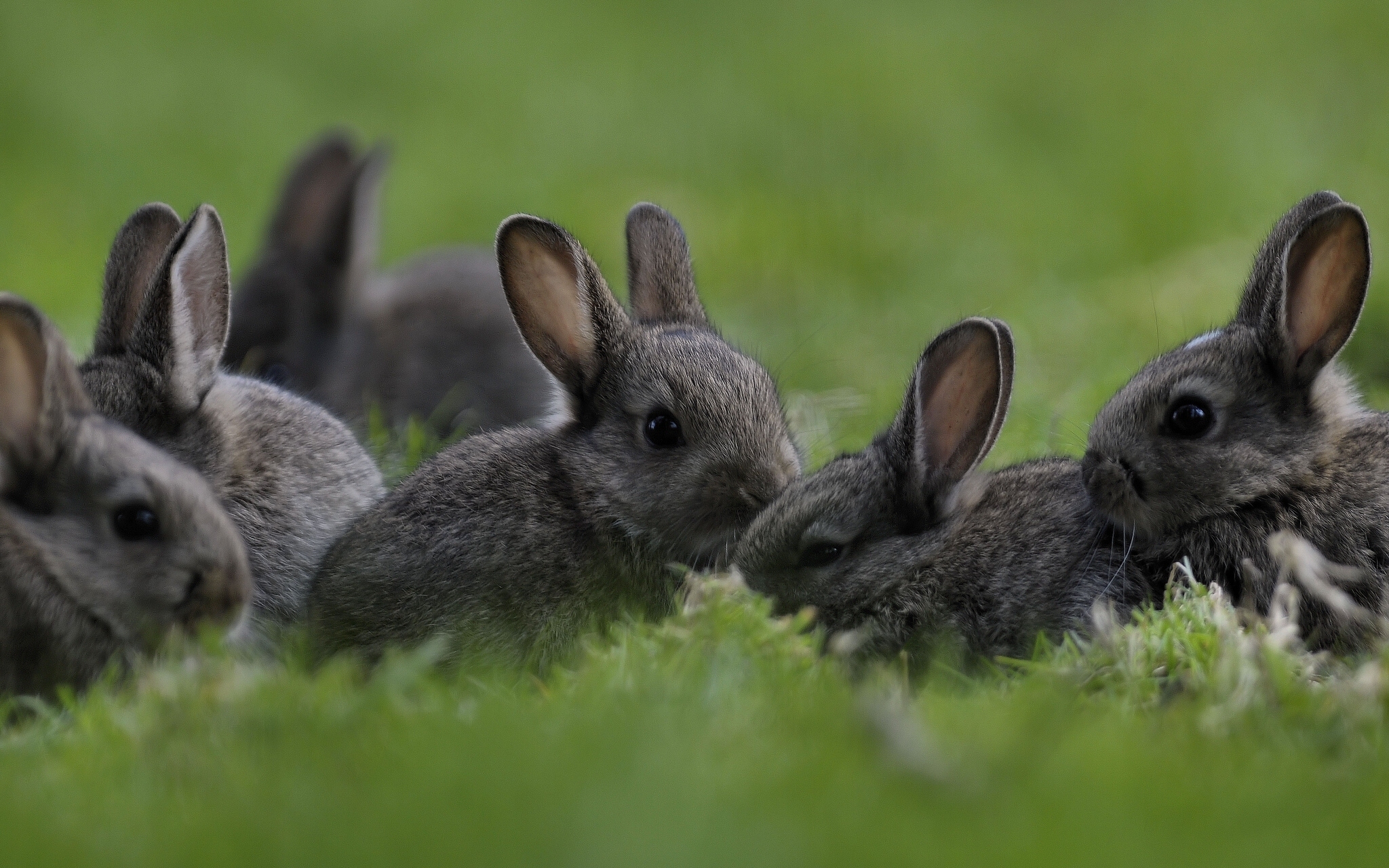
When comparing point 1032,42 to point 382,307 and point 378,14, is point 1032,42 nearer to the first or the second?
point 378,14

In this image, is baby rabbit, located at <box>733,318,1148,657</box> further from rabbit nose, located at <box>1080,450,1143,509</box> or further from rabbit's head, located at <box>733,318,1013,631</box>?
rabbit nose, located at <box>1080,450,1143,509</box>

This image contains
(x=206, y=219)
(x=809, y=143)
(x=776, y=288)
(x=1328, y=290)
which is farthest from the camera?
(x=809, y=143)

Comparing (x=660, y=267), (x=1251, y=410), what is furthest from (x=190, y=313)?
(x=1251, y=410)

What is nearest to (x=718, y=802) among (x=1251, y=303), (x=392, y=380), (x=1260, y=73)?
(x=1251, y=303)

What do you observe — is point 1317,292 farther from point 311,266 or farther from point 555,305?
point 311,266

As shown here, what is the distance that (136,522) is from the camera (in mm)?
5367

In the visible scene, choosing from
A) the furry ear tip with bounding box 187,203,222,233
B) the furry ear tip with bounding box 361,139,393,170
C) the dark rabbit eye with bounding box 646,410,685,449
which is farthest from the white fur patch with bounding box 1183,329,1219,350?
the furry ear tip with bounding box 361,139,393,170

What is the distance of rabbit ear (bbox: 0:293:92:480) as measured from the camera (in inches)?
210

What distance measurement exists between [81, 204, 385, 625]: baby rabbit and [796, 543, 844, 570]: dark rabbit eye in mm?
2024

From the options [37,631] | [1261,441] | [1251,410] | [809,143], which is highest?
[809,143]

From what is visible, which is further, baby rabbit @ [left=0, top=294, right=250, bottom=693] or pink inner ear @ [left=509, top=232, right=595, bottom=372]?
pink inner ear @ [left=509, top=232, right=595, bottom=372]

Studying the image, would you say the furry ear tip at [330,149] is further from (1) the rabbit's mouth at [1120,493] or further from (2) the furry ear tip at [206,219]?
(1) the rabbit's mouth at [1120,493]

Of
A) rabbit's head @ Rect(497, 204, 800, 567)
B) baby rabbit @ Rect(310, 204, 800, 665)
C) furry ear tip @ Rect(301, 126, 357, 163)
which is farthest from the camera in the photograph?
furry ear tip @ Rect(301, 126, 357, 163)

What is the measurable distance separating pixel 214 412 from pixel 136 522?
1141mm
